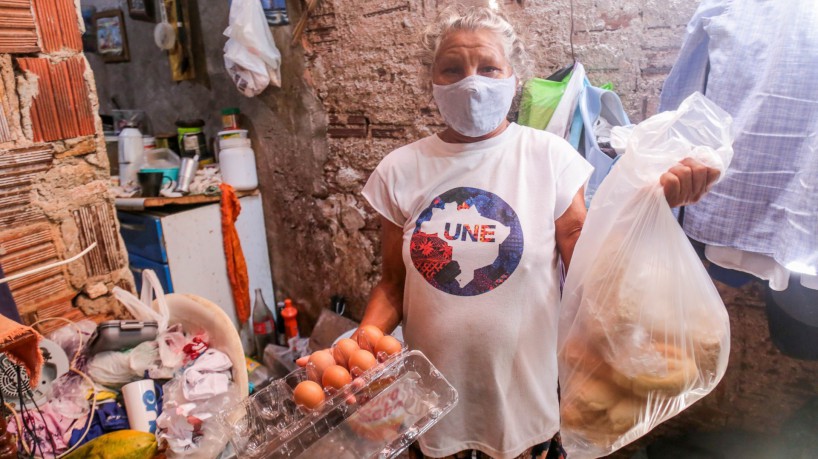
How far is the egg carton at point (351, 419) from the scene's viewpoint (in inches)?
34.7

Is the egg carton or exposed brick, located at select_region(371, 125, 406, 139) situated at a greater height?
exposed brick, located at select_region(371, 125, 406, 139)

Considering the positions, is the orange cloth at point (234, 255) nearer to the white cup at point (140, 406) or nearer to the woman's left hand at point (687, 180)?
the white cup at point (140, 406)

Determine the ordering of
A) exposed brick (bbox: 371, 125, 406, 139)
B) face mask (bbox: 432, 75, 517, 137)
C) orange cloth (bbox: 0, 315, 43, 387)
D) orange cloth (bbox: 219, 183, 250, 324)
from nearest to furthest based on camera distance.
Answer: orange cloth (bbox: 0, 315, 43, 387) → face mask (bbox: 432, 75, 517, 137) → exposed brick (bbox: 371, 125, 406, 139) → orange cloth (bbox: 219, 183, 250, 324)

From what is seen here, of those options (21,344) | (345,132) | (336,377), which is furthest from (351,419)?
(345,132)

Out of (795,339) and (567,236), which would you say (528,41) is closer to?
(567,236)

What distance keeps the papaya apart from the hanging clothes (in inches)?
59.0

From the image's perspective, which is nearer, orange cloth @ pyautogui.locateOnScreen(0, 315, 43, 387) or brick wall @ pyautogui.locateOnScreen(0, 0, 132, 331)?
orange cloth @ pyautogui.locateOnScreen(0, 315, 43, 387)

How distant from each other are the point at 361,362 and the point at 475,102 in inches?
26.2

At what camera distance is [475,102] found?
1.14 metres

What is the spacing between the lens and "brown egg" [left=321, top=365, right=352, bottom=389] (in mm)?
908

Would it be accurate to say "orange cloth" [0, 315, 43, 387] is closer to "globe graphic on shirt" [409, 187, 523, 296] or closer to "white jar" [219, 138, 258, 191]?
"globe graphic on shirt" [409, 187, 523, 296]

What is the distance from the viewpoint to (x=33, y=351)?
0.74 meters

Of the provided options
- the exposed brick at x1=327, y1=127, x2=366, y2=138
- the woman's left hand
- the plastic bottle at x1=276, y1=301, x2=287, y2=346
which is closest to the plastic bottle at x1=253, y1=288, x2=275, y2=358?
the plastic bottle at x1=276, y1=301, x2=287, y2=346

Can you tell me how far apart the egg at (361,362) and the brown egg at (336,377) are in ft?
0.06
